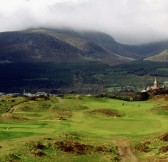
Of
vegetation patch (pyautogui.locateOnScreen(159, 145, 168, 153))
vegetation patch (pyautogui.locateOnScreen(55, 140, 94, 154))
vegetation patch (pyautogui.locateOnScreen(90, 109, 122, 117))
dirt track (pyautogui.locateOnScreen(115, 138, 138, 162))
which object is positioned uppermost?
vegetation patch (pyautogui.locateOnScreen(55, 140, 94, 154))

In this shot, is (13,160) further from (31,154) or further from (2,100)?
(2,100)

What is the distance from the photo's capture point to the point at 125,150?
64.7 m

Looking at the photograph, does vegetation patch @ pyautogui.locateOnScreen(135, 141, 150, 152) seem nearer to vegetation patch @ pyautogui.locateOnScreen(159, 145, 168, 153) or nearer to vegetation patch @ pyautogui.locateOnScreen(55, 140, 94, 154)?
vegetation patch @ pyautogui.locateOnScreen(159, 145, 168, 153)

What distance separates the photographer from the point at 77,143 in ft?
211

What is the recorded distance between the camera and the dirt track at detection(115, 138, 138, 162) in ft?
191

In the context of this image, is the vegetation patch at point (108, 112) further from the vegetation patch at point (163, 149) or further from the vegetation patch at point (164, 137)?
the vegetation patch at point (163, 149)

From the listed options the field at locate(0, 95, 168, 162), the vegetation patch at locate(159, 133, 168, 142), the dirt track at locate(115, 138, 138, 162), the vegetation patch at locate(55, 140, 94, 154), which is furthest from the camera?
the vegetation patch at locate(159, 133, 168, 142)

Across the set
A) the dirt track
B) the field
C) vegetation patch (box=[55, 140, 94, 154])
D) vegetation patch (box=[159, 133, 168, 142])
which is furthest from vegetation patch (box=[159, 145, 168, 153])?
vegetation patch (box=[55, 140, 94, 154])

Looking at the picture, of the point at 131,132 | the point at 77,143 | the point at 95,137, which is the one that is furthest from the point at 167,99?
the point at 77,143

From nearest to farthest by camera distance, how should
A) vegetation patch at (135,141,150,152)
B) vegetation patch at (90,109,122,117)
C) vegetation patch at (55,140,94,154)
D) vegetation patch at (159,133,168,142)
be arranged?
vegetation patch at (55,140,94,154) → vegetation patch at (135,141,150,152) → vegetation patch at (159,133,168,142) → vegetation patch at (90,109,122,117)

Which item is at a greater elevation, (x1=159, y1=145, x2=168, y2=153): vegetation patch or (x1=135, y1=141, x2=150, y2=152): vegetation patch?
(x1=159, y1=145, x2=168, y2=153): vegetation patch

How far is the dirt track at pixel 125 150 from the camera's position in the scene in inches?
2290

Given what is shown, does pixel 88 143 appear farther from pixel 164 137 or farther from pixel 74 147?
pixel 164 137

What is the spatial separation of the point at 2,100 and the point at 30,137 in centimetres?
9141
